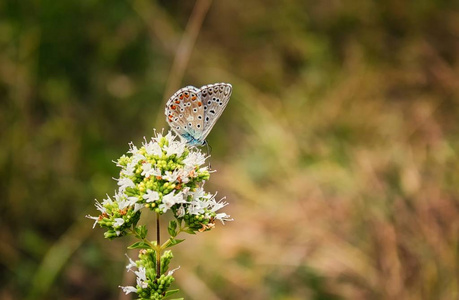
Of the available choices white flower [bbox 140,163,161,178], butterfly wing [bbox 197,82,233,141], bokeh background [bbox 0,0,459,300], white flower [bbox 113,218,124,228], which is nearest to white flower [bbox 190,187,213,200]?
white flower [bbox 140,163,161,178]

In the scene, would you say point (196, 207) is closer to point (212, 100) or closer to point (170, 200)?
point (170, 200)

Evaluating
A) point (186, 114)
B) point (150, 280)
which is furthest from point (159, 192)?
point (186, 114)

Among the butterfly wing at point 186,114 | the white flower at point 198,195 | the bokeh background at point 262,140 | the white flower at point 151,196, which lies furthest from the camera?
A: the bokeh background at point 262,140

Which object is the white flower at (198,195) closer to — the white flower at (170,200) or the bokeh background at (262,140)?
the white flower at (170,200)

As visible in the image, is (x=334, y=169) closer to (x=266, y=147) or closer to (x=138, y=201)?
(x=266, y=147)

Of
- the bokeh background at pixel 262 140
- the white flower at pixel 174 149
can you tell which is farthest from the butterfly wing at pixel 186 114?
the bokeh background at pixel 262 140

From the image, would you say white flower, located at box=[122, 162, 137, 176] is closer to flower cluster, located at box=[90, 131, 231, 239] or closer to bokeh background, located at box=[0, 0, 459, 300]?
flower cluster, located at box=[90, 131, 231, 239]

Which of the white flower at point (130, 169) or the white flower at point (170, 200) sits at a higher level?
the white flower at point (130, 169)
